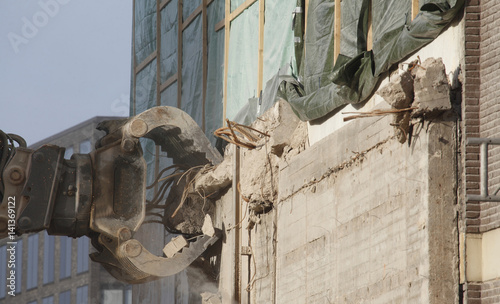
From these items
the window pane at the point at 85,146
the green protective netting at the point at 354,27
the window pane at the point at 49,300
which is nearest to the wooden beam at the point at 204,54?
the green protective netting at the point at 354,27

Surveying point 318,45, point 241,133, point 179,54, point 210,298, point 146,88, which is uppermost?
point 146,88

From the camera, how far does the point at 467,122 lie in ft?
25.5

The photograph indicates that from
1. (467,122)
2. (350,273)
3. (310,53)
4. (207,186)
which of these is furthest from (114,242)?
(467,122)

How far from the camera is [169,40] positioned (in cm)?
2033

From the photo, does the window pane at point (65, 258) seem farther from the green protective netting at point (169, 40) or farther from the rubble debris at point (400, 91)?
the rubble debris at point (400, 91)

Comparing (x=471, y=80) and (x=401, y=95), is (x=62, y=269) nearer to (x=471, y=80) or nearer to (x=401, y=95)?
(x=401, y=95)

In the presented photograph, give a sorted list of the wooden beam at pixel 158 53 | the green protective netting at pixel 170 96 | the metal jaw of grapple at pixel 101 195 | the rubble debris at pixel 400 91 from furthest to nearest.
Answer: the wooden beam at pixel 158 53 < the green protective netting at pixel 170 96 < the metal jaw of grapple at pixel 101 195 < the rubble debris at pixel 400 91

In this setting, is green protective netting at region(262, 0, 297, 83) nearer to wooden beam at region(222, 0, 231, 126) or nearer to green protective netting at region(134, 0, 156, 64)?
wooden beam at region(222, 0, 231, 126)

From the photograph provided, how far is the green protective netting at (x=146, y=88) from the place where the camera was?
21.4m

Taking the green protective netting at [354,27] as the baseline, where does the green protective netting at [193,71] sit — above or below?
above

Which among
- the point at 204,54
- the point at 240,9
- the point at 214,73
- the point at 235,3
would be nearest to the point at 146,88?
the point at 204,54

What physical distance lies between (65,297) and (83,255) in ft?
9.17

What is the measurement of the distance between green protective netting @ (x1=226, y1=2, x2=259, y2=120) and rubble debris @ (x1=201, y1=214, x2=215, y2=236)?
6.40 ft

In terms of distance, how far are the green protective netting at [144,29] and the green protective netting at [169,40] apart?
2.56ft
